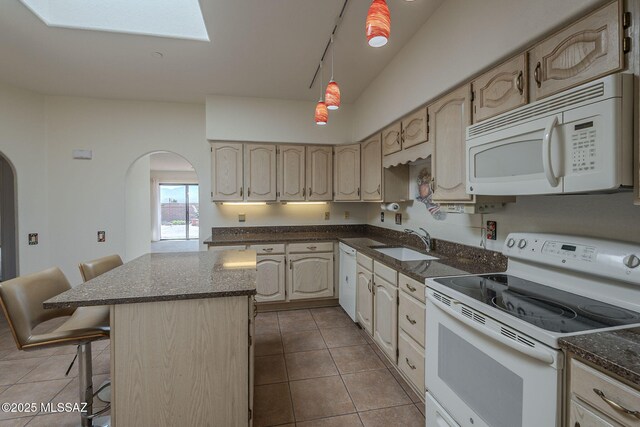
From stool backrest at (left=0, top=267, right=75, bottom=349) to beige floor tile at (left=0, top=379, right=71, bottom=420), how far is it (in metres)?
0.68

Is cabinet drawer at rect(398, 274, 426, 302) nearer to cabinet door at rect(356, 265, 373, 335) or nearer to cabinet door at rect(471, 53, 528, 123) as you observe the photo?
cabinet door at rect(356, 265, 373, 335)

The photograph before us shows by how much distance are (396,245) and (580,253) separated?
69.0 inches

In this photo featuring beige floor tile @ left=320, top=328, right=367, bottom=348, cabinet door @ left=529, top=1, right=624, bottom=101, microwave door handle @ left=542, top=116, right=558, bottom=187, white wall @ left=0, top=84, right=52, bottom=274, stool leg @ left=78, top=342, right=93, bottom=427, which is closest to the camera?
cabinet door @ left=529, top=1, right=624, bottom=101

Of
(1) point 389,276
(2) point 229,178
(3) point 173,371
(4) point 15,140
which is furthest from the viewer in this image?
(2) point 229,178

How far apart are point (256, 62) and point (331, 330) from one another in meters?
2.82

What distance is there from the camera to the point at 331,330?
3.00 m

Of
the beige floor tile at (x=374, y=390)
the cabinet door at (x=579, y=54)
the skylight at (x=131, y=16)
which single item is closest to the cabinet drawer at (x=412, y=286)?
the beige floor tile at (x=374, y=390)

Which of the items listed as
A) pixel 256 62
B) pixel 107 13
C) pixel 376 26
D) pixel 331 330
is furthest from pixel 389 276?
pixel 107 13

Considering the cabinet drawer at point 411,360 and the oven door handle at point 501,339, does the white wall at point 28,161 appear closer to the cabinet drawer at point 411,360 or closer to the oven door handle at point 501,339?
the cabinet drawer at point 411,360

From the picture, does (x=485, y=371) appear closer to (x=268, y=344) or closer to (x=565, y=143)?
(x=565, y=143)

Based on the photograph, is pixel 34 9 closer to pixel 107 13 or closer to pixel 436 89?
pixel 107 13

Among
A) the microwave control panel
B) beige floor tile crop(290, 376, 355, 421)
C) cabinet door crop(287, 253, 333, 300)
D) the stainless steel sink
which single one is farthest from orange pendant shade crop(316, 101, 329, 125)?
beige floor tile crop(290, 376, 355, 421)

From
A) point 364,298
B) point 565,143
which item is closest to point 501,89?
point 565,143

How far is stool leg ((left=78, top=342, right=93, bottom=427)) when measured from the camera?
5.21 ft
